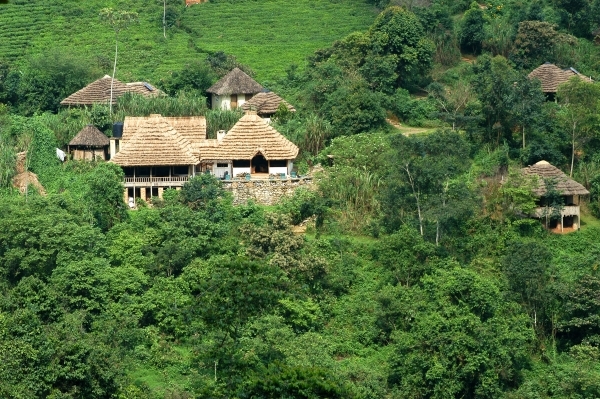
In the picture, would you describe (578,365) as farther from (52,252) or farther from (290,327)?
(52,252)

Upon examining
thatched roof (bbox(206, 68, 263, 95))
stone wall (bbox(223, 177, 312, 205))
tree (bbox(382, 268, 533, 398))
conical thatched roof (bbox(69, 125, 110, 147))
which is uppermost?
thatched roof (bbox(206, 68, 263, 95))

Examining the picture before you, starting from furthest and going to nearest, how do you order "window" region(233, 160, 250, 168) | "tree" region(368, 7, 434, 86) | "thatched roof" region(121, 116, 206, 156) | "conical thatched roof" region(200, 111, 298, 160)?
"tree" region(368, 7, 434, 86) < "thatched roof" region(121, 116, 206, 156) < "window" region(233, 160, 250, 168) < "conical thatched roof" region(200, 111, 298, 160)

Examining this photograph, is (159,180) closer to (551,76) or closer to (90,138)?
(90,138)

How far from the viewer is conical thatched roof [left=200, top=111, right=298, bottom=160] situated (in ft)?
155

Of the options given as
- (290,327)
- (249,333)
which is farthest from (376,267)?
(249,333)

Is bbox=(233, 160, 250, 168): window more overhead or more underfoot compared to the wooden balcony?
more overhead

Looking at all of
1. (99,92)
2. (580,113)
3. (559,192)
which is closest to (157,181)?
(99,92)

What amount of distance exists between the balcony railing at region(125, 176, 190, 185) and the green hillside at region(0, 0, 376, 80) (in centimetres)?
1317

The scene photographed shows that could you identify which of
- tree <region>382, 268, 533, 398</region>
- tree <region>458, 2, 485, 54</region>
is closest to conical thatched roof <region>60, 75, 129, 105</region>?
tree <region>458, 2, 485, 54</region>

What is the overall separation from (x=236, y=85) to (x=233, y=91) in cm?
33

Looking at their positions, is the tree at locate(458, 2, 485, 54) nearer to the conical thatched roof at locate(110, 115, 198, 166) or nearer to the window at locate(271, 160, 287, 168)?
the window at locate(271, 160, 287, 168)

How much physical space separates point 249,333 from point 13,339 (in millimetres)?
5737

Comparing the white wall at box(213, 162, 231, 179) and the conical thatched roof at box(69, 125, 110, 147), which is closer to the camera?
the white wall at box(213, 162, 231, 179)

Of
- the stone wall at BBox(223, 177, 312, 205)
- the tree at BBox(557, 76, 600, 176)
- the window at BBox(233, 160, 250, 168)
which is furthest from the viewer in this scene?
the tree at BBox(557, 76, 600, 176)
